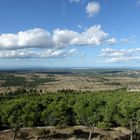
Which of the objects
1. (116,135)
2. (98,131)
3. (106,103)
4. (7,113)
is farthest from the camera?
(106,103)

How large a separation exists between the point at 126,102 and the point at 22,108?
21.9 m

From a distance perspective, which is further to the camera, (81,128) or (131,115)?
(81,128)

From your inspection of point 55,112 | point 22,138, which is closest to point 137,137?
point 55,112

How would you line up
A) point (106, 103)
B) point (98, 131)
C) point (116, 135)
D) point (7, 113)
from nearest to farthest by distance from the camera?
point (7, 113), point (116, 135), point (98, 131), point (106, 103)

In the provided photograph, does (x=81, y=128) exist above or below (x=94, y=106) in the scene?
below

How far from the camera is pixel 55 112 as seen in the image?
62375 mm

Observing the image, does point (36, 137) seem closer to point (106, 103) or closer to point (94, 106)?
point (94, 106)

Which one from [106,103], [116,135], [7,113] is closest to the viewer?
[7,113]

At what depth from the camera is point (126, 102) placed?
6425 centimetres

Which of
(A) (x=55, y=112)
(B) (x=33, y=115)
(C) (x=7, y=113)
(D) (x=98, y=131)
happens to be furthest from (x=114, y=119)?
(C) (x=7, y=113)

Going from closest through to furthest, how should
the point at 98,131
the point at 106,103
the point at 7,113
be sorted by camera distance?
the point at 7,113 → the point at 98,131 → the point at 106,103

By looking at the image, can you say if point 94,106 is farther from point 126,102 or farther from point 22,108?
point 22,108

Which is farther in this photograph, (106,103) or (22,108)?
(106,103)

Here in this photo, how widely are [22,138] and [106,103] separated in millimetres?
20177
